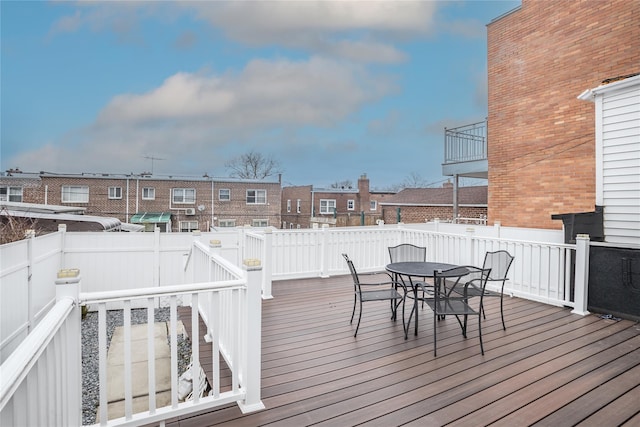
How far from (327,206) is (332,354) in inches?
1048

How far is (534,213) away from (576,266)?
3.97 m

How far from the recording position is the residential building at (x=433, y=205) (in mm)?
18125

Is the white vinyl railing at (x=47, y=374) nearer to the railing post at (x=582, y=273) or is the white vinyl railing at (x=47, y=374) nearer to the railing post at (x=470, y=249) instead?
the railing post at (x=582, y=273)

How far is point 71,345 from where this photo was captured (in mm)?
1845

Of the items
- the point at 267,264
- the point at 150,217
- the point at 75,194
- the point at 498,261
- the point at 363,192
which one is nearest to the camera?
the point at 498,261

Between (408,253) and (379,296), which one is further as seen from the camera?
(408,253)

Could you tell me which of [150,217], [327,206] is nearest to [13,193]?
[150,217]

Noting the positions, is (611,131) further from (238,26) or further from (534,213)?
(238,26)

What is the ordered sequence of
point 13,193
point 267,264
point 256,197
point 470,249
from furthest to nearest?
point 256,197, point 13,193, point 470,249, point 267,264

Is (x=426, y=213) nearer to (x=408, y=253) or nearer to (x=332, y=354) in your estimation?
(x=408, y=253)

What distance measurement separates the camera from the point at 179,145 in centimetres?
3200

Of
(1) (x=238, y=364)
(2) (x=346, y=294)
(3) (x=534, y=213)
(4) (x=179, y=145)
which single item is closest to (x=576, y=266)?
(2) (x=346, y=294)

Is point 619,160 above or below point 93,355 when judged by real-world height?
above

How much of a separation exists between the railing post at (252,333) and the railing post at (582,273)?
14.4 feet
